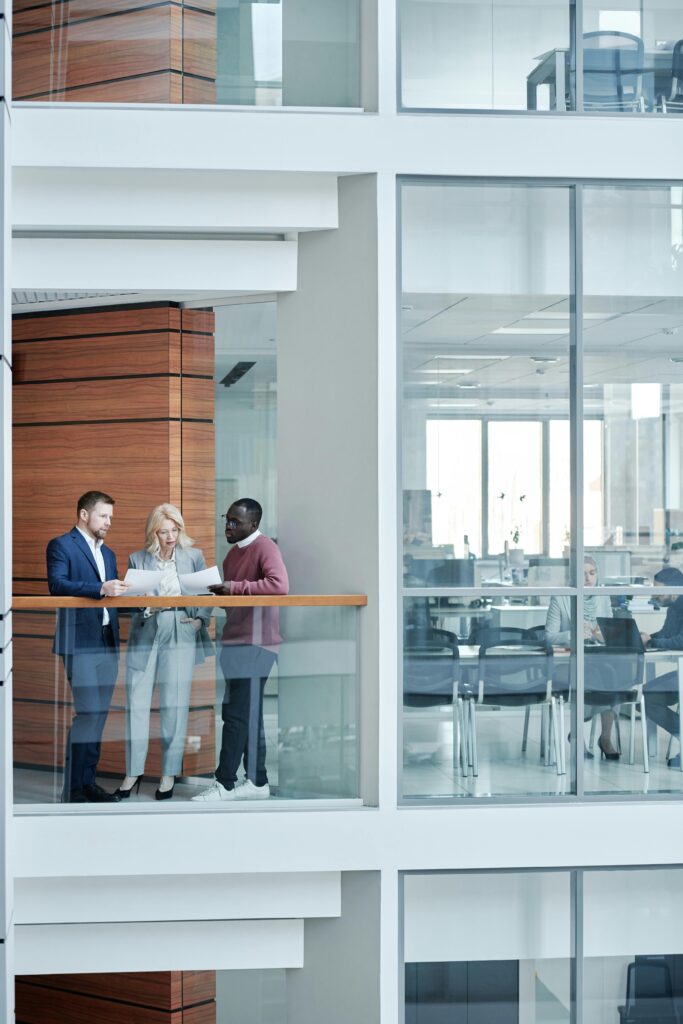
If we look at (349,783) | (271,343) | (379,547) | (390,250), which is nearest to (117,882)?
(349,783)

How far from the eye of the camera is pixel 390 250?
751 centimetres

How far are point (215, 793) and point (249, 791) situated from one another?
208mm

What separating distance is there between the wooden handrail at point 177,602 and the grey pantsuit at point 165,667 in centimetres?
6

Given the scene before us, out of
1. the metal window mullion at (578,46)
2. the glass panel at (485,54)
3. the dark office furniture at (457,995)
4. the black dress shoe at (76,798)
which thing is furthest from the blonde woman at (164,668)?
the metal window mullion at (578,46)

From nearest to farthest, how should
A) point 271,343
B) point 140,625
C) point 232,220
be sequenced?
1. point 140,625
2. point 232,220
3. point 271,343

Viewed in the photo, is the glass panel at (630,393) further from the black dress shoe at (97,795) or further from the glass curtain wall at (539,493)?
the black dress shoe at (97,795)

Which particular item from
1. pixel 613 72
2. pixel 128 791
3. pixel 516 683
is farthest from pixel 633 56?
pixel 128 791

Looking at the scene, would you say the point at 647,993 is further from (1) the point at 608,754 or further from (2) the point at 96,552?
(2) the point at 96,552

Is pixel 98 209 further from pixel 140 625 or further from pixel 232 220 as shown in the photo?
pixel 140 625

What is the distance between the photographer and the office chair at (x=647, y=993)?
7625 mm

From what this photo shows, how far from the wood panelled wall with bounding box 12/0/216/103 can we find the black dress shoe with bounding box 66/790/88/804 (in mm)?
4415

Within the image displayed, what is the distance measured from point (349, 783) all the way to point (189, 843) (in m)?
1.04

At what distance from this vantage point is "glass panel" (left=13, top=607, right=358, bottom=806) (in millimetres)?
7242

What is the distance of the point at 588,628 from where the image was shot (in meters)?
7.55
